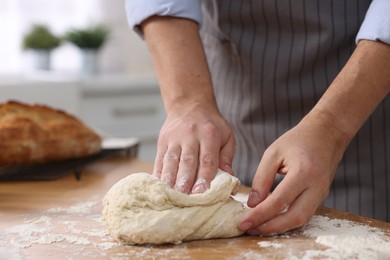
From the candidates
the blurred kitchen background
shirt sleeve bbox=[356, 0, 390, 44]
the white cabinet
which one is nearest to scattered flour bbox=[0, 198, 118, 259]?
shirt sleeve bbox=[356, 0, 390, 44]

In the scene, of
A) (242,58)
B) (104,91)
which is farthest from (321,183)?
(104,91)

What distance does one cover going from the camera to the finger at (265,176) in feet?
3.47

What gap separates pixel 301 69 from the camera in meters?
1.44

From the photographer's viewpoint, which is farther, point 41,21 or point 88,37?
point 41,21

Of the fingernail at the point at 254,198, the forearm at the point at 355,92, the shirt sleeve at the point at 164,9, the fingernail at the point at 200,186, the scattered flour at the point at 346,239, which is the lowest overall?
the scattered flour at the point at 346,239

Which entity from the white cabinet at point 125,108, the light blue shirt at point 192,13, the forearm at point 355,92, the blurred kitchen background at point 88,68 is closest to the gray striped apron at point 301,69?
the light blue shirt at point 192,13

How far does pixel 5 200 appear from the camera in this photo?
1.29 meters

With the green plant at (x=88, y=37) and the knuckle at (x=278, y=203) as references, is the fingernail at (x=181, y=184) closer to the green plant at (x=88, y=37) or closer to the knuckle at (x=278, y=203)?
the knuckle at (x=278, y=203)

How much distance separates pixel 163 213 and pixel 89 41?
2.26 metres

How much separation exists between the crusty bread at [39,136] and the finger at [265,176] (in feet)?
1.91

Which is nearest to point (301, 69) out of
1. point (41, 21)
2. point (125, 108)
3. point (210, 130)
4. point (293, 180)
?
point (210, 130)

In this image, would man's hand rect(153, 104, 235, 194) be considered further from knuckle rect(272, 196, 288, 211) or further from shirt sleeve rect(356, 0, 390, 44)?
shirt sleeve rect(356, 0, 390, 44)

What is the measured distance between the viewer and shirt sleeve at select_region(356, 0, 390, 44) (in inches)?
44.9

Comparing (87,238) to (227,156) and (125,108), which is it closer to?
(227,156)
